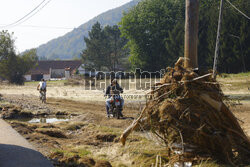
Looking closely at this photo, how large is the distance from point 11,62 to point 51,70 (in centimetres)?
4547

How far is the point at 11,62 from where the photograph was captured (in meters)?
54.8

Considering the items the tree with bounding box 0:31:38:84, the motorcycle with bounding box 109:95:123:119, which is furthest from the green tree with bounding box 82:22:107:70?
the motorcycle with bounding box 109:95:123:119

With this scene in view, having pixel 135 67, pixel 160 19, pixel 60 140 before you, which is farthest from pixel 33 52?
pixel 60 140

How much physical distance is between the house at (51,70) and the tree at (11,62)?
39.3 meters

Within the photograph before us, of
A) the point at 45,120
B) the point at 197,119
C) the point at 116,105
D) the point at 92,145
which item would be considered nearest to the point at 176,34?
the point at 45,120

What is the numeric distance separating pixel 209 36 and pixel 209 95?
96.4 feet

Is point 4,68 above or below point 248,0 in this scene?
below

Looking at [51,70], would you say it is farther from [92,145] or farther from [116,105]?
[92,145]

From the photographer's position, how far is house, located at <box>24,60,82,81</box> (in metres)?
97.1

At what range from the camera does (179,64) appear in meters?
6.64

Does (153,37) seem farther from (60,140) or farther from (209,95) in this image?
(209,95)

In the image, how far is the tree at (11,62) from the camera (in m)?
54.7

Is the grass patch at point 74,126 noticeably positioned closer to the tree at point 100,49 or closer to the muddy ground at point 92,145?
the muddy ground at point 92,145

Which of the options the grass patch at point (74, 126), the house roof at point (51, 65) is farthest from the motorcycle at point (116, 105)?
the house roof at point (51, 65)
